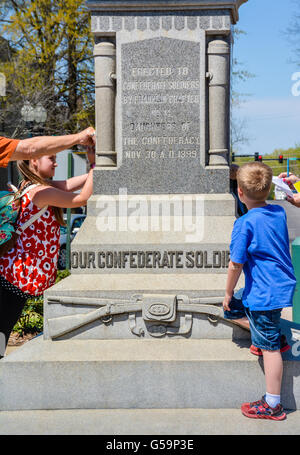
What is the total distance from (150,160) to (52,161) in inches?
40.3

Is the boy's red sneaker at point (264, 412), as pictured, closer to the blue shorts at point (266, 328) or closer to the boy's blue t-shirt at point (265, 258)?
the blue shorts at point (266, 328)

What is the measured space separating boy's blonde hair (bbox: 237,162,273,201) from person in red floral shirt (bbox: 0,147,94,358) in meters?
1.34

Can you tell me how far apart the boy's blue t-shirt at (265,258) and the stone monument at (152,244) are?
1.76ft

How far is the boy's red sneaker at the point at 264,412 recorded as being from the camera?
3740 millimetres

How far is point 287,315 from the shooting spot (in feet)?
25.0

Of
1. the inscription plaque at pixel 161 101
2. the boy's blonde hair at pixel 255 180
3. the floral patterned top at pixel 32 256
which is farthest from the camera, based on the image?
the inscription plaque at pixel 161 101

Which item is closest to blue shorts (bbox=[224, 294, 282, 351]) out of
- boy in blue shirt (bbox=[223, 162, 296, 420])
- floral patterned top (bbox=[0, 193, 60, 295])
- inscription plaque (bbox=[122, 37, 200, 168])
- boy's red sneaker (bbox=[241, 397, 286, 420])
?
boy in blue shirt (bbox=[223, 162, 296, 420])

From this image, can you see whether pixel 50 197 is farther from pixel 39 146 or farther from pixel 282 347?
pixel 282 347

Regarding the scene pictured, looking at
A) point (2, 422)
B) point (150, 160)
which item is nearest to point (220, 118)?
point (150, 160)

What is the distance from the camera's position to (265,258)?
3695 mm

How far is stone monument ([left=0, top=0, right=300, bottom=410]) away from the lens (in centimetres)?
402

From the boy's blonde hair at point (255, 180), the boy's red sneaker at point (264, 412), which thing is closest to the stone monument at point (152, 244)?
the boy's red sneaker at point (264, 412)

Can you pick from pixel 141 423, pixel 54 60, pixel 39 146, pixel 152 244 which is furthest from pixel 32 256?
pixel 54 60

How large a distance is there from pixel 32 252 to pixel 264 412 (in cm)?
194
